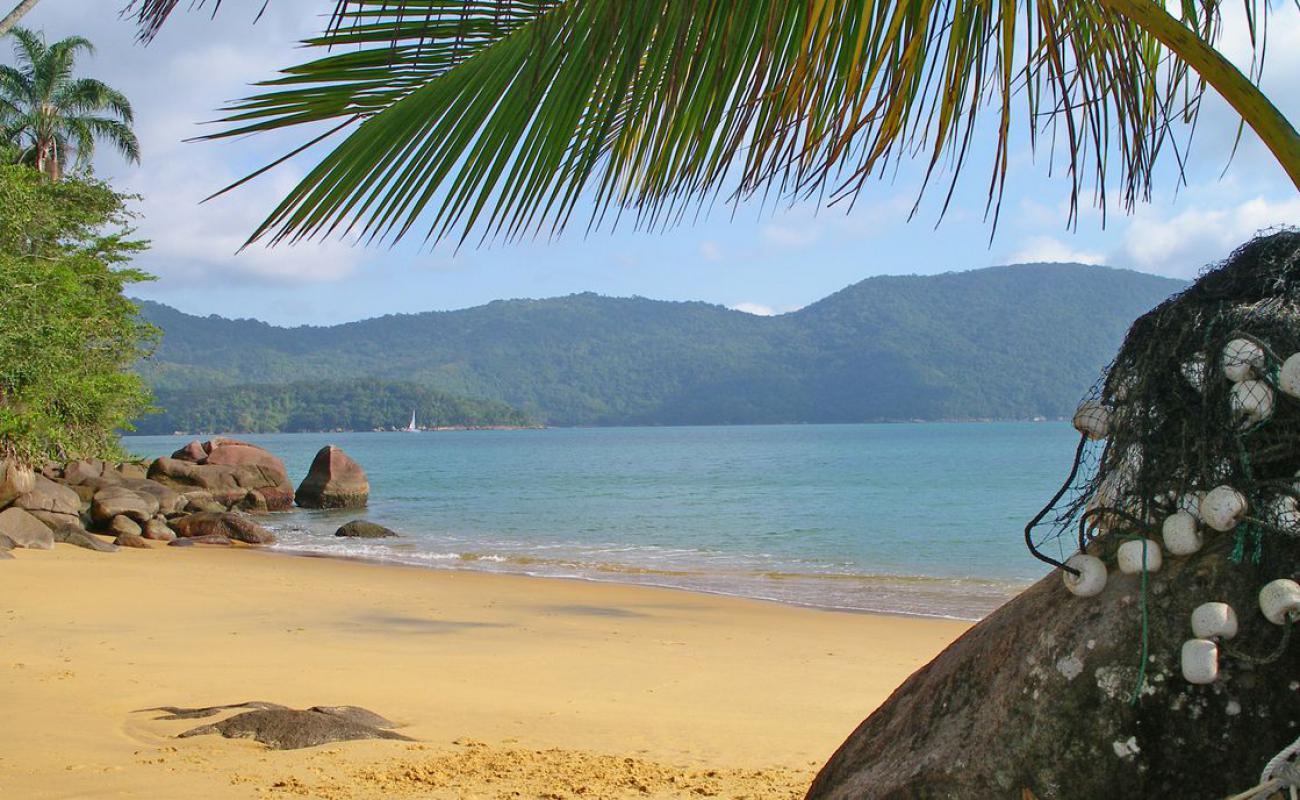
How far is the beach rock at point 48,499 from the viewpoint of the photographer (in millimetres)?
20453

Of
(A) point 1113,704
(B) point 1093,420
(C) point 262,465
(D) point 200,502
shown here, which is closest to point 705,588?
(B) point 1093,420

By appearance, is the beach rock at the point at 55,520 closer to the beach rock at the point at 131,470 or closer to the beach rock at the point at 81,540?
the beach rock at the point at 81,540

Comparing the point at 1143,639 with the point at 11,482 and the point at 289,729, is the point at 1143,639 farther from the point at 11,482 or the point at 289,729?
the point at 11,482

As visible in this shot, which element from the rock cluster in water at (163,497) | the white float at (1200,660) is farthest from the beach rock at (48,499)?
the white float at (1200,660)

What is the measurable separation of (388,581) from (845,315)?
A: 160m

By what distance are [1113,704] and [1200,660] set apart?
0.18 meters

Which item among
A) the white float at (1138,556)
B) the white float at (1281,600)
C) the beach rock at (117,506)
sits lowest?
the beach rock at (117,506)

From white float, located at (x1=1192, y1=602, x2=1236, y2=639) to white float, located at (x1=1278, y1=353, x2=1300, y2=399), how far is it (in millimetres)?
366

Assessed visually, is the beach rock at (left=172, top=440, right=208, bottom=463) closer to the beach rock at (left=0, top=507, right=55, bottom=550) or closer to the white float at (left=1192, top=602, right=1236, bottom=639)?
the beach rock at (left=0, top=507, right=55, bottom=550)

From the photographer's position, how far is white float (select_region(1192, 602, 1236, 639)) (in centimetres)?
177

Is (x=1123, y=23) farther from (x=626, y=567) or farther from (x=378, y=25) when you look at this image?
(x=626, y=567)

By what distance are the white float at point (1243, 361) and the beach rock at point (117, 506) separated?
81.0 feet

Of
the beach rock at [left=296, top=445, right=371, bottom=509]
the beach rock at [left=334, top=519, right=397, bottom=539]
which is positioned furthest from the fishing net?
the beach rock at [left=296, top=445, right=371, bottom=509]

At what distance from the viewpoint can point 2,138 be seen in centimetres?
3134
